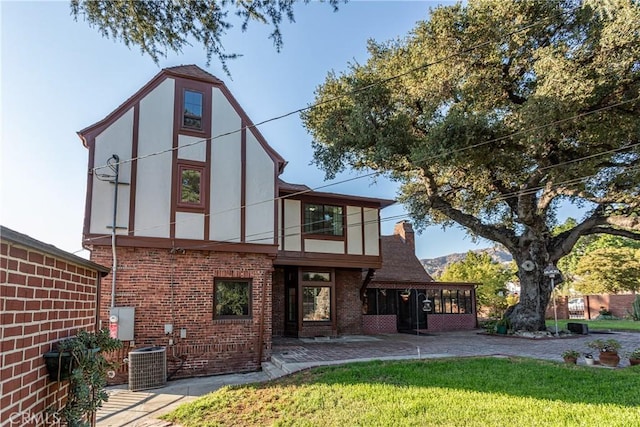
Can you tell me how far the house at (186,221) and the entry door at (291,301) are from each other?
401 cm

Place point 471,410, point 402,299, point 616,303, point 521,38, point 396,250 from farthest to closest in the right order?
point 616,303
point 396,250
point 402,299
point 521,38
point 471,410

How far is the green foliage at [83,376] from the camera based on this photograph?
2979mm

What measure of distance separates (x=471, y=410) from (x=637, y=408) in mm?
2042

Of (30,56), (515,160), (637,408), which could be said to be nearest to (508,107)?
(515,160)

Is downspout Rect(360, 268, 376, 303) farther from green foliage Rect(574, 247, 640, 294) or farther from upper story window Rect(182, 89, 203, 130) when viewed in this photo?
green foliage Rect(574, 247, 640, 294)

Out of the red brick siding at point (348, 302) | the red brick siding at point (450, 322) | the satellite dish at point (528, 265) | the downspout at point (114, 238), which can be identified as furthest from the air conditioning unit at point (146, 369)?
the satellite dish at point (528, 265)

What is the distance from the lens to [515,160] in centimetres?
1468

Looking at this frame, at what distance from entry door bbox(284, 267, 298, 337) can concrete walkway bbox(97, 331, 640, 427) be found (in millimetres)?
774

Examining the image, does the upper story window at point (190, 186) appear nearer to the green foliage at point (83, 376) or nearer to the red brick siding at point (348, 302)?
the red brick siding at point (348, 302)

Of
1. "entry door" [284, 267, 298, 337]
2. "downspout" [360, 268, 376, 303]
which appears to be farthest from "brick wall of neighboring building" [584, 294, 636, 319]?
"entry door" [284, 267, 298, 337]

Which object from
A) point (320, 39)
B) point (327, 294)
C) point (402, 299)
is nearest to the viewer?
point (320, 39)

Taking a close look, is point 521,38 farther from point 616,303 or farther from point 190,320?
point 616,303

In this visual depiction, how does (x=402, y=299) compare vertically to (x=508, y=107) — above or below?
below

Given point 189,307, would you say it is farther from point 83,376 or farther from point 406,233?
point 406,233
